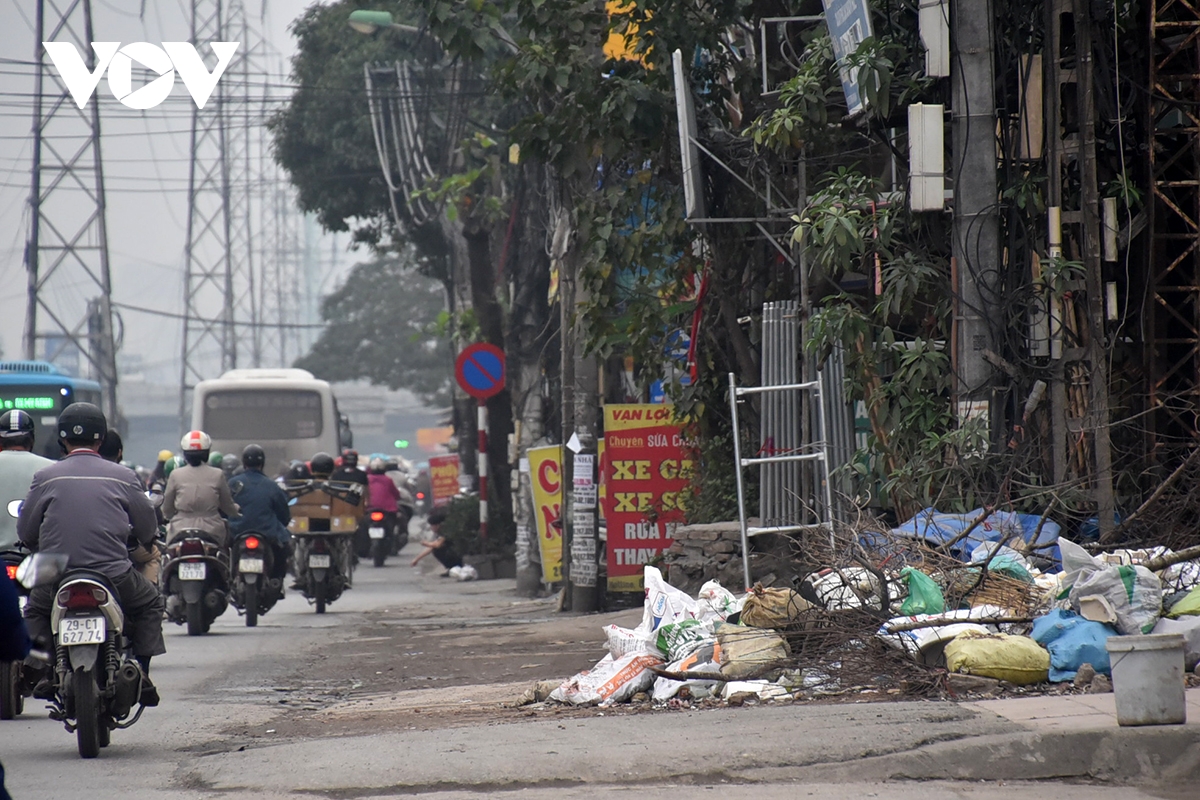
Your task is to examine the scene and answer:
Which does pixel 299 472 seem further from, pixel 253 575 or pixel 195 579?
pixel 195 579

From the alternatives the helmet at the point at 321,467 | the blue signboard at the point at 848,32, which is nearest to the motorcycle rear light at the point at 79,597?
the blue signboard at the point at 848,32

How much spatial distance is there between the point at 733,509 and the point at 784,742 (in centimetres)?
707

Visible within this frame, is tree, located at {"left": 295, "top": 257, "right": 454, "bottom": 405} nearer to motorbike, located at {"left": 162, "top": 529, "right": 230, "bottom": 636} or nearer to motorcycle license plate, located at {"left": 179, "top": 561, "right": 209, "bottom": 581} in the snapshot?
motorbike, located at {"left": 162, "top": 529, "right": 230, "bottom": 636}

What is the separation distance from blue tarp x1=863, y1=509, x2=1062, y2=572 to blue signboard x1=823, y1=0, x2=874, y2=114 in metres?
2.93

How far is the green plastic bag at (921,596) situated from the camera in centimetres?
803

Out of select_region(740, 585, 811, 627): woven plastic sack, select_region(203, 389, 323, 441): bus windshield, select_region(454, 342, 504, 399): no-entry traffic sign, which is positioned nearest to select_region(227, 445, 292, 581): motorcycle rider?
select_region(454, 342, 504, 399): no-entry traffic sign

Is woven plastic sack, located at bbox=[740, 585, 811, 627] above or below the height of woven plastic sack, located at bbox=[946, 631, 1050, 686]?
above

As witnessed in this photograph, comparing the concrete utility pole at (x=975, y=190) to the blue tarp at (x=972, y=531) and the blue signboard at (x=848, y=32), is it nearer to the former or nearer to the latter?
the blue signboard at (x=848, y=32)

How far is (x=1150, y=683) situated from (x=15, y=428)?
6.16 metres

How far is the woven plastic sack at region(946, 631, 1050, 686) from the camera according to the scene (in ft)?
24.1

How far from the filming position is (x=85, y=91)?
111ft

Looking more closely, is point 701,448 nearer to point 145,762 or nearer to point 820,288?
point 820,288

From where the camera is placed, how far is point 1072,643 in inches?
→ 292

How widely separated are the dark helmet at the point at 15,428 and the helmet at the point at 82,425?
1264mm
